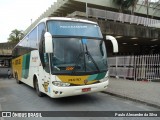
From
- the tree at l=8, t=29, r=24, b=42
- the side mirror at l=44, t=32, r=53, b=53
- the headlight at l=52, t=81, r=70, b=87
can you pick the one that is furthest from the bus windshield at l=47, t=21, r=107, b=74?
the tree at l=8, t=29, r=24, b=42

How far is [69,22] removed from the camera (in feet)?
26.7

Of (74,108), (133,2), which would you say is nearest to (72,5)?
(133,2)

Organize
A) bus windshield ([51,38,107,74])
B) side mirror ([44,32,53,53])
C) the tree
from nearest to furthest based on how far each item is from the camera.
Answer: side mirror ([44,32,53,53]) → bus windshield ([51,38,107,74]) → the tree

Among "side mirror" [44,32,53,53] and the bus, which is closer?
"side mirror" [44,32,53,53]

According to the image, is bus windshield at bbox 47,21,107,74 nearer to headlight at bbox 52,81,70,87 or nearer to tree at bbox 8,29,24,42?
headlight at bbox 52,81,70,87

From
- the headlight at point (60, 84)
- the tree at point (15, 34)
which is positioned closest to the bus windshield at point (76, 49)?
the headlight at point (60, 84)

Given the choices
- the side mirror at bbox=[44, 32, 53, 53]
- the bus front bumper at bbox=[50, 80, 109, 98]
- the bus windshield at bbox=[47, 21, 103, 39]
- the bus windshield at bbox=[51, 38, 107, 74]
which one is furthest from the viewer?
the bus windshield at bbox=[47, 21, 103, 39]

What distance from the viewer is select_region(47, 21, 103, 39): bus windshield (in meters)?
7.73

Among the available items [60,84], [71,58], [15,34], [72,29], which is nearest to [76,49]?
[71,58]

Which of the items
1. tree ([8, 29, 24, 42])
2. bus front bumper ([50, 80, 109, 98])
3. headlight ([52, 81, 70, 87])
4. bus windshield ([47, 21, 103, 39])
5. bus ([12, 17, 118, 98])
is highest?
tree ([8, 29, 24, 42])

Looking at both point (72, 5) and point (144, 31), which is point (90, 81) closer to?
point (144, 31)

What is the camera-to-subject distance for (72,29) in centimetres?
798

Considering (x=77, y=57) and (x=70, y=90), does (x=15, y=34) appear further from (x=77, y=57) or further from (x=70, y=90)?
(x=70, y=90)

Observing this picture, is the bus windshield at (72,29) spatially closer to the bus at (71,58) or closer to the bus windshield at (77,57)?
the bus at (71,58)
